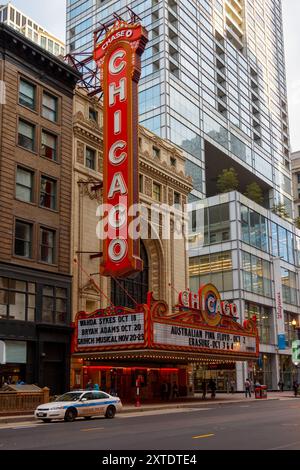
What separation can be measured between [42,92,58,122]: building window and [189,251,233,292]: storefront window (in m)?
32.3

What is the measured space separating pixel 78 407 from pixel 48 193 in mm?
17490

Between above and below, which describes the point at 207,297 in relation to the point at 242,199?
below

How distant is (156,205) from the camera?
161 ft

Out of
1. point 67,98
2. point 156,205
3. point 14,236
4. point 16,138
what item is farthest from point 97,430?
point 156,205

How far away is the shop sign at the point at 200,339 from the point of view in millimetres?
36562

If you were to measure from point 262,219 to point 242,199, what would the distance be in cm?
594

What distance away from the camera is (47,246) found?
37500 mm

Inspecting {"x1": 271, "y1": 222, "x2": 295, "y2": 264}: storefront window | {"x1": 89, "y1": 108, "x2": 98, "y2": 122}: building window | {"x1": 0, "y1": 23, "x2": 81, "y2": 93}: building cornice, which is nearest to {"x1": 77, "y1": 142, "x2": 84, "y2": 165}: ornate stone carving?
{"x1": 89, "y1": 108, "x2": 98, "y2": 122}: building window

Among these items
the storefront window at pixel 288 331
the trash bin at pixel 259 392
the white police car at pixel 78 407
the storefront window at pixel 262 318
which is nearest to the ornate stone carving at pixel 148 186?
the trash bin at pixel 259 392

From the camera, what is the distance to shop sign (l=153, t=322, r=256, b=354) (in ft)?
120

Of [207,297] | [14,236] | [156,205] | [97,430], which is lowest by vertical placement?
[97,430]

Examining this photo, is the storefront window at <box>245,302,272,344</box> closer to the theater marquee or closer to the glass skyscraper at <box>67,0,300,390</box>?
the glass skyscraper at <box>67,0,300,390</box>

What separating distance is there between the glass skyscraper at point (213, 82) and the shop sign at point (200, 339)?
32.9 m

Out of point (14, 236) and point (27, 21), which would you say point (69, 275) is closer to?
point (14, 236)
